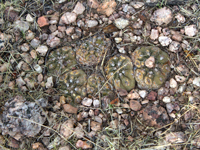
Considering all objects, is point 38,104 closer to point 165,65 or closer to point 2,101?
point 2,101

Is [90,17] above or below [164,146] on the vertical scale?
above

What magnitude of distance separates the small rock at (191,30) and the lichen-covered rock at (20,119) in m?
2.41

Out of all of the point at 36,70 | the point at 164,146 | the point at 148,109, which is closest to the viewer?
the point at 164,146

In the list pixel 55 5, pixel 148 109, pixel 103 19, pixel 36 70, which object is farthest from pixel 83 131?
pixel 55 5

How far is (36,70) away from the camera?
2916 mm

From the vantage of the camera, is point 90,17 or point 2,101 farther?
point 90,17

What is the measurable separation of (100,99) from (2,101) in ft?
4.71

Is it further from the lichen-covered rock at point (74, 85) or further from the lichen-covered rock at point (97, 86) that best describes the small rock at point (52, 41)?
the lichen-covered rock at point (97, 86)

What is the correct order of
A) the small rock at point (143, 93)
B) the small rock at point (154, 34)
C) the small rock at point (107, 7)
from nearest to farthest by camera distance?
the small rock at point (143, 93), the small rock at point (154, 34), the small rock at point (107, 7)

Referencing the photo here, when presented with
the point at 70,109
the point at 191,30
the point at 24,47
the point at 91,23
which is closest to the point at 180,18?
the point at 191,30

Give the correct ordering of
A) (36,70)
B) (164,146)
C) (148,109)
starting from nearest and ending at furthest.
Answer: (164,146), (148,109), (36,70)

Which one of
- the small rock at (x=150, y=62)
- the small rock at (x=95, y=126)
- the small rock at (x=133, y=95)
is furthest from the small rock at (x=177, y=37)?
the small rock at (x=95, y=126)

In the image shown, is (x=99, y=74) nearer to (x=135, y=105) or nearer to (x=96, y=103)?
(x=96, y=103)

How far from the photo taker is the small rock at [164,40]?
2795 millimetres
